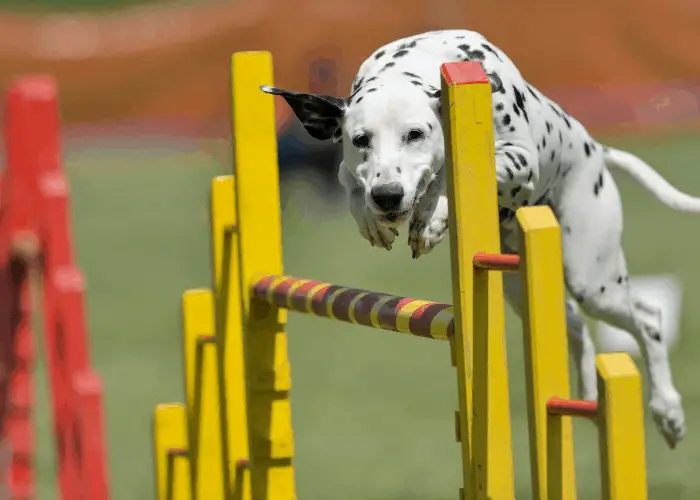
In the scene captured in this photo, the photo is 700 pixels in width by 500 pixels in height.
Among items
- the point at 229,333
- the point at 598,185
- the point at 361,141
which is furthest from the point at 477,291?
the point at 598,185

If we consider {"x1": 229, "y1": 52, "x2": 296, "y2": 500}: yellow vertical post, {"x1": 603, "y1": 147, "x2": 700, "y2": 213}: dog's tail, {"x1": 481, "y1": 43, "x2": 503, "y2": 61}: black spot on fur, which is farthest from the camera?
{"x1": 603, "y1": 147, "x2": 700, "y2": 213}: dog's tail

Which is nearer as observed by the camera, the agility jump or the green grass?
the agility jump

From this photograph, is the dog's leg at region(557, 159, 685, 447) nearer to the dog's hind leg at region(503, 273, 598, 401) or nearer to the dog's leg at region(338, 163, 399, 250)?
the dog's hind leg at region(503, 273, 598, 401)

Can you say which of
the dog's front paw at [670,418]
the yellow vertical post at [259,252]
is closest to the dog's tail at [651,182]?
the dog's front paw at [670,418]

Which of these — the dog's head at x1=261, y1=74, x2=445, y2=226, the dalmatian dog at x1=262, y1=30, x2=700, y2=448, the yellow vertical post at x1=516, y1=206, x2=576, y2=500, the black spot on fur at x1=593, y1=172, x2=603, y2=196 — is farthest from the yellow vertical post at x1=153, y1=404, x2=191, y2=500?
the yellow vertical post at x1=516, y1=206, x2=576, y2=500

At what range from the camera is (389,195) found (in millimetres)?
4078

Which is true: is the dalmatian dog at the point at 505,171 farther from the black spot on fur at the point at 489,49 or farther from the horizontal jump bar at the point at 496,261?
the horizontal jump bar at the point at 496,261

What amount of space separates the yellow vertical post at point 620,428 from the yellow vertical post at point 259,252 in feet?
6.56

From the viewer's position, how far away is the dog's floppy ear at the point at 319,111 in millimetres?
4395

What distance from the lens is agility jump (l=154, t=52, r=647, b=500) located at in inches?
132

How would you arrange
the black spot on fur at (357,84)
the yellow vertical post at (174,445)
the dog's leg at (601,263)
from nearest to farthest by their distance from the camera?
the black spot on fur at (357,84), the dog's leg at (601,263), the yellow vertical post at (174,445)

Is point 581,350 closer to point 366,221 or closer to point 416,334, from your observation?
point 366,221

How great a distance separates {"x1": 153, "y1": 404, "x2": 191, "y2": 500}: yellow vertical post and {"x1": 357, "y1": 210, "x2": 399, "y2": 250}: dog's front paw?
6.11 ft

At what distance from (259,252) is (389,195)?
1056mm
